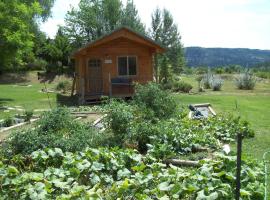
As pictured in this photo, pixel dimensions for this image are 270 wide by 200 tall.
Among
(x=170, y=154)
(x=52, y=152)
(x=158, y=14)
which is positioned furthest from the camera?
(x=158, y=14)

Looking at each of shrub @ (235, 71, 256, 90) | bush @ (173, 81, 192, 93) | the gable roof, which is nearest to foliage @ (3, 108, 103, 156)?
the gable roof

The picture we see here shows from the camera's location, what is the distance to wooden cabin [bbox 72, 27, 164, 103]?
2125 cm

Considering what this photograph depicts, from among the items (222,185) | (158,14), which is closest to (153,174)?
(222,185)

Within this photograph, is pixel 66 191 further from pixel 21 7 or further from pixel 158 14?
pixel 158 14

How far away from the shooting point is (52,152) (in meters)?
6.29

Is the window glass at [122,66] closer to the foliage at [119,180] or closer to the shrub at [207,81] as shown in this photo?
the shrub at [207,81]

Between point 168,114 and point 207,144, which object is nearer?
point 207,144

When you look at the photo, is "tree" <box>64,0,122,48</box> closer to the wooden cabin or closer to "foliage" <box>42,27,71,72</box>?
"foliage" <box>42,27,71,72</box>

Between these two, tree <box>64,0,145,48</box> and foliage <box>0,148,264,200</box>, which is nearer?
foliage <box>0,148,264,200</box>

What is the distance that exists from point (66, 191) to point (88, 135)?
2867 mm

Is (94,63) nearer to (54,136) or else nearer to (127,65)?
(127,65)

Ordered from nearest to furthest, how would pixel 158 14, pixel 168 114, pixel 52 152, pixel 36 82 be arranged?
pixel 52 152
pixel 168 114
pixel 36 82
pixel 158 14

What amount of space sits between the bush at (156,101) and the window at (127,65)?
416 inches

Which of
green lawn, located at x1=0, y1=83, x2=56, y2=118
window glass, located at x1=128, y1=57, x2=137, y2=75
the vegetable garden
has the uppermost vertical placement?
window glass, located at x1=128, y1=57, x2=137, y2=75
